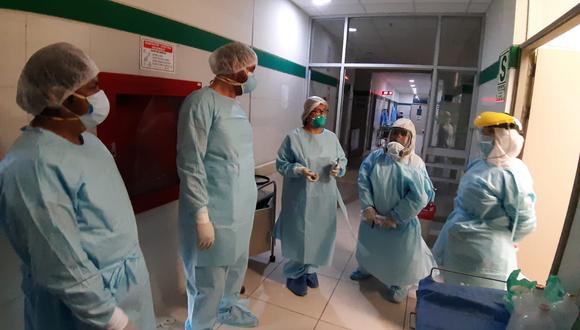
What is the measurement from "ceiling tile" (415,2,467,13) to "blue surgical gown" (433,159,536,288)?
2.39 m

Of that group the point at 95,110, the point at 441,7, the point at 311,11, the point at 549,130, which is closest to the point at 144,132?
the point at 95,110

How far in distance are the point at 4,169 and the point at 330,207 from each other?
1.89 m

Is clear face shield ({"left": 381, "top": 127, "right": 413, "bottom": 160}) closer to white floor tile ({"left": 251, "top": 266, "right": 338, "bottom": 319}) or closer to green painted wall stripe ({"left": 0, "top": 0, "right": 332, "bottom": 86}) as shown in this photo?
white floor tile ({"left": 251, "top": 266, "right": 338, "bottom": 319})

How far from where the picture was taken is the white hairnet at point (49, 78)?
95 cm

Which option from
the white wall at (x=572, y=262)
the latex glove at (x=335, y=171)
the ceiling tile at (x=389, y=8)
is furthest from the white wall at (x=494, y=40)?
the white wall at (x=572, y=262)

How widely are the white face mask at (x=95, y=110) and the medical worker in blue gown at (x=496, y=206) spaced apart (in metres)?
1.88

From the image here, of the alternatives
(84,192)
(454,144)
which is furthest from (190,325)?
(454,144)

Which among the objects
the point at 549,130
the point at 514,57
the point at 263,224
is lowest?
the point at 263,224

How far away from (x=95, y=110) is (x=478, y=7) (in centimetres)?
396

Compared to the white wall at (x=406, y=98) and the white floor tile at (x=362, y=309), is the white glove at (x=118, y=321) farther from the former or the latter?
the white wall at (x=406, y=98)

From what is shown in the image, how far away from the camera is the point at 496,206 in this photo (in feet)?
6.04

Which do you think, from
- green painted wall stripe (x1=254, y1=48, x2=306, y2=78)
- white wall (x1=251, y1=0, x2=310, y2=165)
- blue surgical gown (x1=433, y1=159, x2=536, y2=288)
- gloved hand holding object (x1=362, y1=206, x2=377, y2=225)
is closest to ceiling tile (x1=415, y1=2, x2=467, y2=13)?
white wall (x1=251, y1=0, x2=310, y2=165)

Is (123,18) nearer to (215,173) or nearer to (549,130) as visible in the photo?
(215,173)

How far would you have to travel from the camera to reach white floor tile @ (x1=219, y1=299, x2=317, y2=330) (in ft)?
6.92
